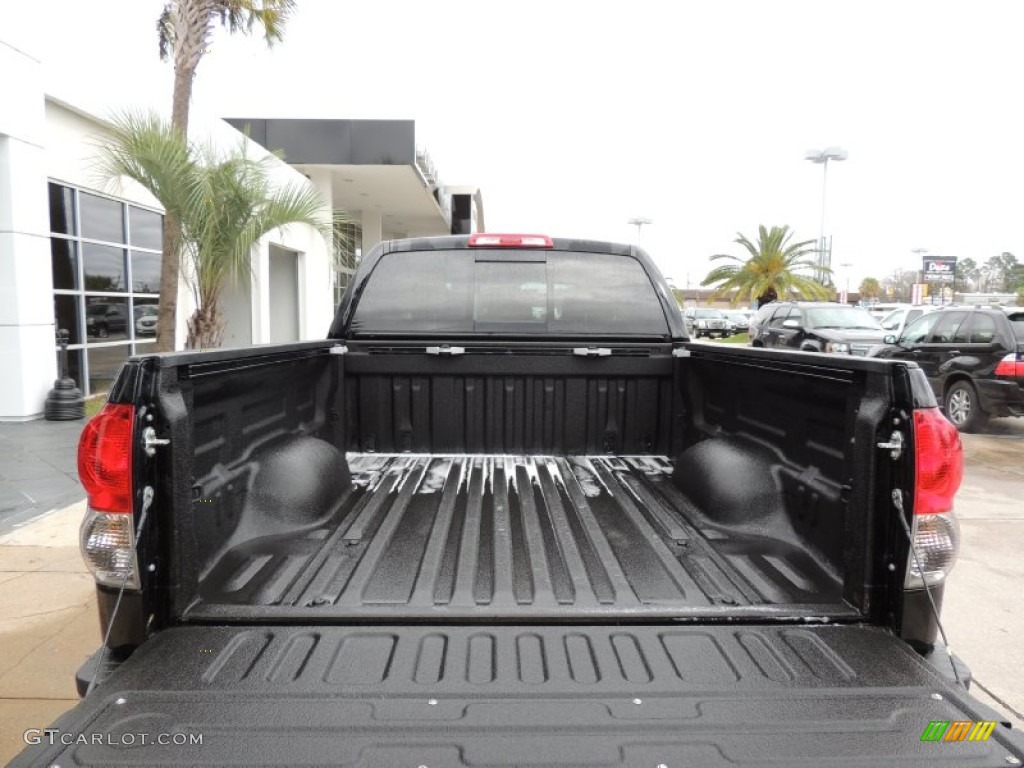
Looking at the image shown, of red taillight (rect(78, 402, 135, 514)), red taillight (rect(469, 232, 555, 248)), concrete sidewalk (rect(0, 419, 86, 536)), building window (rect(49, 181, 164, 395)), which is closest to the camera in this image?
red taillight (rect(78, 402, 135, 514))

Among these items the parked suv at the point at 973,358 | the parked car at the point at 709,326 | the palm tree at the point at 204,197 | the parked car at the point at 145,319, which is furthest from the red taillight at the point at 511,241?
the parked car at the point at 709,326

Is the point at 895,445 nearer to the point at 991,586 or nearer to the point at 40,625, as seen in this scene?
the point at 991,586

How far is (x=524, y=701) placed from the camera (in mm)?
1741

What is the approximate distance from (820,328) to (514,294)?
14470mm

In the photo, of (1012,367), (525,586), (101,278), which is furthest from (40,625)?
(1012,367)

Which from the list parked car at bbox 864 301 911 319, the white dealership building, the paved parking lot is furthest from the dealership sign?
the paved parking lot

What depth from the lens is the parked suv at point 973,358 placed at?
966 cm

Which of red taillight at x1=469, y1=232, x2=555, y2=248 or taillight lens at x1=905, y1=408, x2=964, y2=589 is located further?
red taillight at x1=469, y1=232, x2=555, y2=248

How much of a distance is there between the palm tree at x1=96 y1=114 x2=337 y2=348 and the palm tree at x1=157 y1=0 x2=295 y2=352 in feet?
0.90

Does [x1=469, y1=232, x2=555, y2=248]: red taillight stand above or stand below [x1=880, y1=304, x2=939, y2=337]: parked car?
above

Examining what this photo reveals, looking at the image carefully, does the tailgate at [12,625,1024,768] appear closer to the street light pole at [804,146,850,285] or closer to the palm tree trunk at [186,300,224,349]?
the palm tree trunk at [186,300,224,349]

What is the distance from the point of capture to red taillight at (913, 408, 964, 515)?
2.03m

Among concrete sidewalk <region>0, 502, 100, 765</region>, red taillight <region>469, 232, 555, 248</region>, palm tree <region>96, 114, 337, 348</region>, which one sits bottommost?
concrete sidewalk <region>0, 502, 100, 765</region>

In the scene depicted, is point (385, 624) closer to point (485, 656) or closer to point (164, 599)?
point (485, 656)
